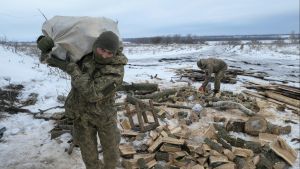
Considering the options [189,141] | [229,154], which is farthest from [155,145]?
[229,154]

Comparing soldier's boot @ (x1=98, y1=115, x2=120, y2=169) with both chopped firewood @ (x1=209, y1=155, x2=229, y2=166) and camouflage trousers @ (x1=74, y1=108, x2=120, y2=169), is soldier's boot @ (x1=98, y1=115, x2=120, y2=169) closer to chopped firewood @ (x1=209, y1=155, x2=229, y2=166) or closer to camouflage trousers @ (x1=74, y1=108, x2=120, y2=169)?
camouflage trousers @ (x1=74, y1=108, x2=120, y2=169)

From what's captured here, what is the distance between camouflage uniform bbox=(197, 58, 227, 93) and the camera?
10789mm

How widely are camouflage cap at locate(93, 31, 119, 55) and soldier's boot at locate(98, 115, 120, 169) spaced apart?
0.91m

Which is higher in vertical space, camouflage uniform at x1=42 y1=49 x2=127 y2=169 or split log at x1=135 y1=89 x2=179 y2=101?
camouflage uniform at x1=42 y1=49 x2=127 y2=169

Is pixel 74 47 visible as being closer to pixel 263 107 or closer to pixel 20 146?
pixel 20 146

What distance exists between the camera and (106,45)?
11.4 ft

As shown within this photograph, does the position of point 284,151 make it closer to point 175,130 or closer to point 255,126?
point 255,126

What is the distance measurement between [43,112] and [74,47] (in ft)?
14.6

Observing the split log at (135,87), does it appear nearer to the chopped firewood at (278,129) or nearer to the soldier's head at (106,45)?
the soldier's head at (106,45)

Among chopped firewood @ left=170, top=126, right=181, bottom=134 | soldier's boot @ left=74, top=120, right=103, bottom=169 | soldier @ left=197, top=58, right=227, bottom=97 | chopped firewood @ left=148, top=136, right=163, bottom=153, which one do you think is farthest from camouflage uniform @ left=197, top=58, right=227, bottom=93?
soldier's boot @ left=74, top=120, right=103, bottom=169

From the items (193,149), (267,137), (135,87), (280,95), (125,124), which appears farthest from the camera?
(280,95)

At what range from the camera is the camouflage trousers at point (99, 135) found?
396 cm

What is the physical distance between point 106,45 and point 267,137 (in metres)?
4.88

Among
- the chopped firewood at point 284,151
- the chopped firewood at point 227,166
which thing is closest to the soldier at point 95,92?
the chopped firewood at point 227,166
